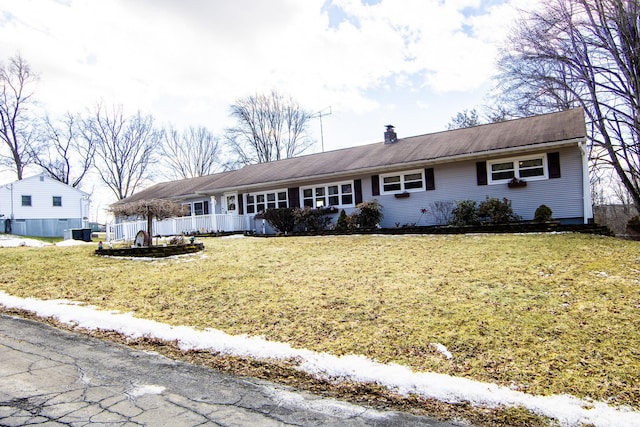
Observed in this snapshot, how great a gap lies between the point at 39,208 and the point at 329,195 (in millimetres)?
25863

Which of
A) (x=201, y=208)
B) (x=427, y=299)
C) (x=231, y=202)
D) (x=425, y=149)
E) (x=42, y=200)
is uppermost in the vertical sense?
(x=42, y=200)

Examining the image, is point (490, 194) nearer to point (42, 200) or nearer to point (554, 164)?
point (554, 164)

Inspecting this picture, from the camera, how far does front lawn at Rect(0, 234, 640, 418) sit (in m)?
3.65

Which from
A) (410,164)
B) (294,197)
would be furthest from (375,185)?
(294,197)

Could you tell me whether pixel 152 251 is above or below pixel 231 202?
below

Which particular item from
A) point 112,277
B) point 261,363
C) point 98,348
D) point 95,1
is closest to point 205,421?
point 261,363

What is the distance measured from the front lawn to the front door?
9673 millimetres

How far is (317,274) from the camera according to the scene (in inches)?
298

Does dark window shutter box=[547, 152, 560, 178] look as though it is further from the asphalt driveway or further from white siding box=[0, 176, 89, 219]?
white siding box=[0, 176, 89, 219]

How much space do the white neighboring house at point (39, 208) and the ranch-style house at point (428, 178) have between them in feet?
55.0

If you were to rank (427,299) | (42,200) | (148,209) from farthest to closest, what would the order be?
1. (42,200)
2. (148,209)
3. (427,299)

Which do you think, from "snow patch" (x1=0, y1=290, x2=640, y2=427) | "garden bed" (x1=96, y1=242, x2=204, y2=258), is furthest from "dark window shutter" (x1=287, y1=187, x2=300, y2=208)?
"snow patch" (x1=0, y1=290, x2=640, y2=427)

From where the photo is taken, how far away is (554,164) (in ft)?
40.8

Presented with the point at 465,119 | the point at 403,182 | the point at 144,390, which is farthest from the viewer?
the point at 465,119
